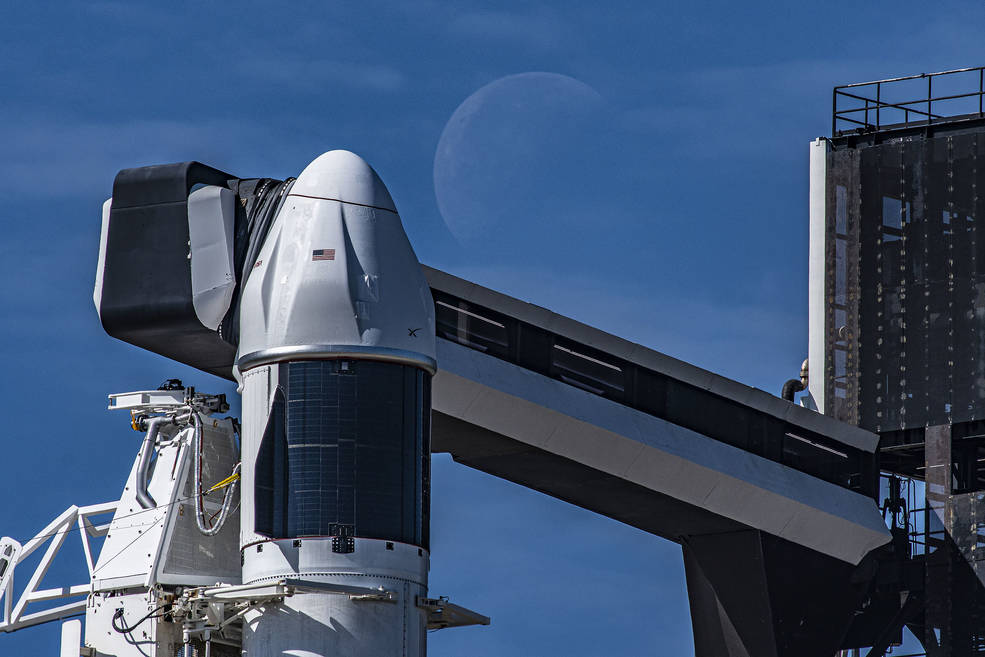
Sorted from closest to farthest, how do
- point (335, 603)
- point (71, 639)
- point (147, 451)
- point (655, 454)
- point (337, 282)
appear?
point (335, 603) → point (337, 282) → point (71, 639) → point (147, 451) → point (655, 454)

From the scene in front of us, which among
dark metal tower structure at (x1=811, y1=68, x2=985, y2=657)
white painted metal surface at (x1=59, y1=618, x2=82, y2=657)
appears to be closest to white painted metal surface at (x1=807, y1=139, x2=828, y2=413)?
dark metal tower structure at (x1=811, y1=68, x2=985, y2=657)

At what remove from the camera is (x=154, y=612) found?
4278 centimetres

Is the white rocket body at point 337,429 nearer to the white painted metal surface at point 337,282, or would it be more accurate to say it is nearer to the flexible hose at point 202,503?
the white painted metal surface at point 337,282

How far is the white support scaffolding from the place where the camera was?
46.1m

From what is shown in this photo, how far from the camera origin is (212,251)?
4444 centimetres

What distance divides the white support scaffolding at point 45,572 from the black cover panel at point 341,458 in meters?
6.61

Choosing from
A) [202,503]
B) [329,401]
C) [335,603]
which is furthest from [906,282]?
[335,603]

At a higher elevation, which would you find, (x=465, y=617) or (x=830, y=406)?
(x=830, y=406)

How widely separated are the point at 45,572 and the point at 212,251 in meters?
8.35

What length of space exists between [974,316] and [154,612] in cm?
2431

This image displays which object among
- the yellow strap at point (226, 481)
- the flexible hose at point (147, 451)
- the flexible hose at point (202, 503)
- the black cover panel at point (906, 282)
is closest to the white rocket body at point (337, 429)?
the yellow strap at point (226, 481)

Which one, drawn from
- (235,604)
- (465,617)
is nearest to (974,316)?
(465,617)

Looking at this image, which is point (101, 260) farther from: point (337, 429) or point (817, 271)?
point (817, 271)

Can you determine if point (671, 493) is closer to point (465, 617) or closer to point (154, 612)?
point (465, 617)
